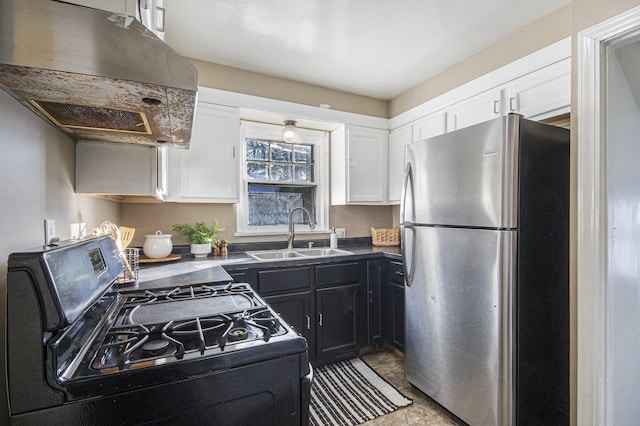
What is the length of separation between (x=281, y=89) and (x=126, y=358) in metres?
2.62

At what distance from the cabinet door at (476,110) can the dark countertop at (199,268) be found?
1.18 metres

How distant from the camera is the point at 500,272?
1.58 metres

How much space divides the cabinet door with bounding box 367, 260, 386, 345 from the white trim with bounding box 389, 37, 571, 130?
4.66 ft

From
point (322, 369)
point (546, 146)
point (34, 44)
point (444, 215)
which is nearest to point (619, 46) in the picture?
point (546, 146)

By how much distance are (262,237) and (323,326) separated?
1006mm

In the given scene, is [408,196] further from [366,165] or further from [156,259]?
[156,259]

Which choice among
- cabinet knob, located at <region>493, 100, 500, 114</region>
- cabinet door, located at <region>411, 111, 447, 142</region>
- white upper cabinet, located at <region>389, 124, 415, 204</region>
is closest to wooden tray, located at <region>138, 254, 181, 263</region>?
white upper cabinet, located at <region>389, 124, 415, 204</region>

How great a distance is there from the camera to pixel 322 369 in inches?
97.5

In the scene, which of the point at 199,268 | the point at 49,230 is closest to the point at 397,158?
the point at 199,268

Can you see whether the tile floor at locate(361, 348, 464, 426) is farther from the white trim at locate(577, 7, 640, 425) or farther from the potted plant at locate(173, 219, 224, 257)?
the potted plant at locate(173, 219, 224, 257)

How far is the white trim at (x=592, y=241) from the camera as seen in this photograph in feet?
4.58

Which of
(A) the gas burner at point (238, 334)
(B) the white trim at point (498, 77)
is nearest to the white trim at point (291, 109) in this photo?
(B) the white trim at point (498, 77)

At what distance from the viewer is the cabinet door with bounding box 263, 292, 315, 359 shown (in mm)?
2293

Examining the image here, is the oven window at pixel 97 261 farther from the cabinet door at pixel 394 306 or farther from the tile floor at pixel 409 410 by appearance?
the cabinet door at pixel 394 306
